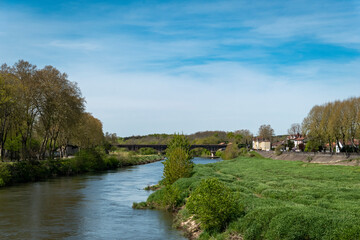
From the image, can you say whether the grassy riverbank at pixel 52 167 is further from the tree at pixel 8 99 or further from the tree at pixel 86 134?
the tree at pixel 8 99

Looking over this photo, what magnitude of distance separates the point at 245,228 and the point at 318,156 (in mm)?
79432

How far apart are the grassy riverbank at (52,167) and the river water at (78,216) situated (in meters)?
8.45

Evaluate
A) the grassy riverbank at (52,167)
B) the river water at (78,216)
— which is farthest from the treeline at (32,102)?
the river water at (78,216)

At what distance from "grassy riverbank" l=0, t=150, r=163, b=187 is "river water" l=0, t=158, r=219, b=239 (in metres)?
8.45

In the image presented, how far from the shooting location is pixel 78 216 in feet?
112

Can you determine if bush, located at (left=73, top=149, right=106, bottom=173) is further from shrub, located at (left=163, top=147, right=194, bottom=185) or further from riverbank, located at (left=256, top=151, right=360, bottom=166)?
riverbank, located at (left=256, top=151, right=360, bottom=166)

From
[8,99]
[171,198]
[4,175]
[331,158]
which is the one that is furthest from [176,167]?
[331,158]

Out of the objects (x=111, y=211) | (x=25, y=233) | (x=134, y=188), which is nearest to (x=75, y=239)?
(x=25, y=233)

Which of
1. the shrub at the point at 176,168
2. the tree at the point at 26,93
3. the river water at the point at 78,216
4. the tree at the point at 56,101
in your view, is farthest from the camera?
the tree at the point at 56,101

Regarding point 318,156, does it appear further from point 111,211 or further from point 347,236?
point 347,236

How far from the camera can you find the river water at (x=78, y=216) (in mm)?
27706

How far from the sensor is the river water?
90.9ft

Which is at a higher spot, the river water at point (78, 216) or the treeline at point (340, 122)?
the treeline at point (340, 122)

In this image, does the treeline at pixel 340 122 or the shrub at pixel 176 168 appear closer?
the shrub at pixel 176 168
